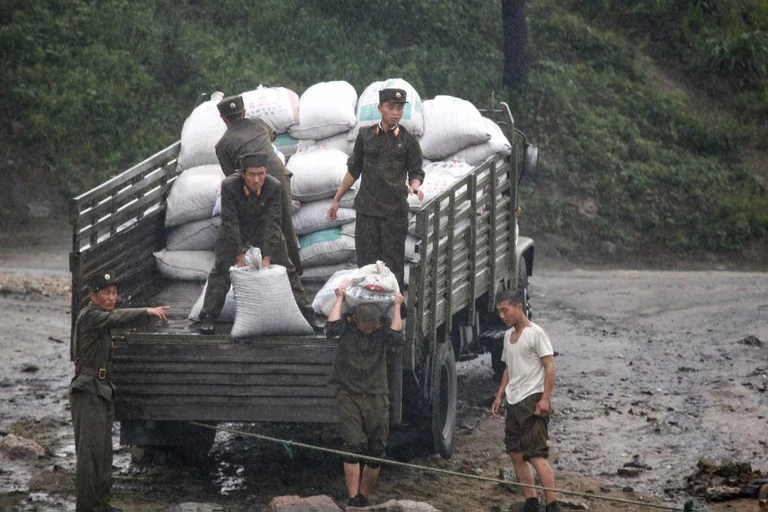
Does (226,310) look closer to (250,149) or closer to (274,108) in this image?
(250,149)

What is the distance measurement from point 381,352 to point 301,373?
1.48 ft

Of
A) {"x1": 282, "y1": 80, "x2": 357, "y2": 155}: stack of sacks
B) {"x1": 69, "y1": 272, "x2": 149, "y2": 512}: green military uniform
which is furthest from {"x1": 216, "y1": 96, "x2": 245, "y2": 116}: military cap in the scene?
{"x1": 69, "y1": 272, "x2": 149, "y2": 512}: green military uniform

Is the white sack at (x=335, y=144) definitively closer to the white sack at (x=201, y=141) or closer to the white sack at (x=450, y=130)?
the white sack at (x=450, y=130)

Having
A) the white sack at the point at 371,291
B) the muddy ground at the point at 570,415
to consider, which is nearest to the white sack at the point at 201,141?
the muddy ground at the point at 570,415

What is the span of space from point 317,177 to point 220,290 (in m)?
1.54

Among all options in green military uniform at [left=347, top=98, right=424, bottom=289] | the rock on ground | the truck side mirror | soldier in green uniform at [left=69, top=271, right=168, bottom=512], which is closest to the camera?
soldier in green uniform at [left=69, top=271, right=168, bottom=512]

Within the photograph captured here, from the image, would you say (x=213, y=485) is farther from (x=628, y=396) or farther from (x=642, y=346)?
(x=642, y=346)

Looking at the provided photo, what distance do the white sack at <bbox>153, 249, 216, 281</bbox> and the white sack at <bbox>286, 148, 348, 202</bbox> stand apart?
2.50 ft

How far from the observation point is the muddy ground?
7.75m

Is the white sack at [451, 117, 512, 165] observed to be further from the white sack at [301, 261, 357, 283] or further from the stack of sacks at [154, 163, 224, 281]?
the stack of sacks at [154, 163, 224, 281]

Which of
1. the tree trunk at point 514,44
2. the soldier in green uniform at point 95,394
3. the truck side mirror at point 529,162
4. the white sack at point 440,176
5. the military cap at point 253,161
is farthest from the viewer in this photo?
the tree trunk at point 514,44

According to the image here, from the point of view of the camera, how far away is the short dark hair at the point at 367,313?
704cm

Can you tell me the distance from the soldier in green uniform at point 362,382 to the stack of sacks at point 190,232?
1701 mm

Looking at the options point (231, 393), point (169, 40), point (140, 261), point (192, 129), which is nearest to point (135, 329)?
point (231, 393)
